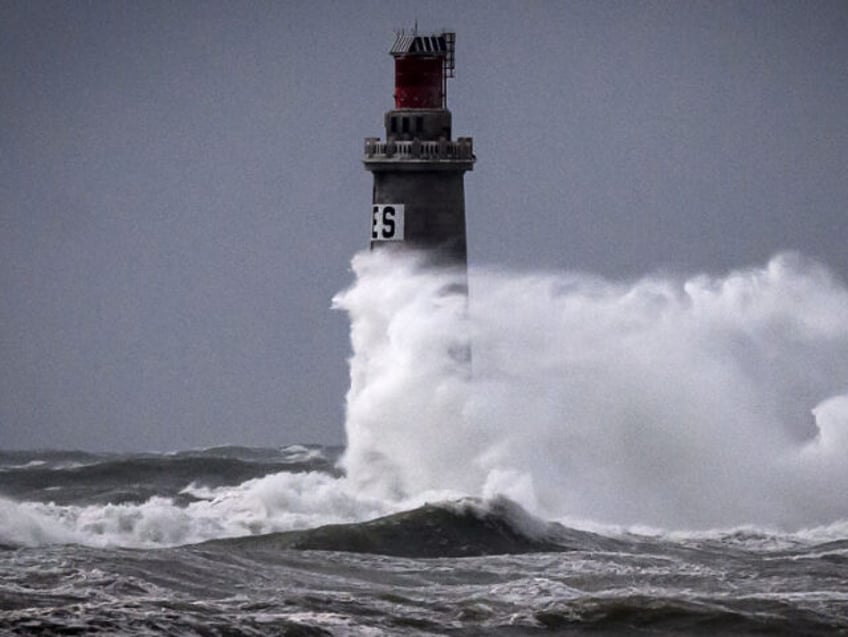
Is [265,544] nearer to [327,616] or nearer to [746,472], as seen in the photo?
[327,616]

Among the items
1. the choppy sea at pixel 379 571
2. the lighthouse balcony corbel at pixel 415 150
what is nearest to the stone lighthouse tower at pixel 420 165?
the lighthouse balcony corbel at pixel 415 150

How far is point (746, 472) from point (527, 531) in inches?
399

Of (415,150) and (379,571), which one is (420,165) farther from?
(379,571)

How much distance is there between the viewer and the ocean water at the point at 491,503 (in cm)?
3553

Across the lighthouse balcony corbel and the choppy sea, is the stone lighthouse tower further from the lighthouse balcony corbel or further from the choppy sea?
the choppy sea

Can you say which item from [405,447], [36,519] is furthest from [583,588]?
[405,447]

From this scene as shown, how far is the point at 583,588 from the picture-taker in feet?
126

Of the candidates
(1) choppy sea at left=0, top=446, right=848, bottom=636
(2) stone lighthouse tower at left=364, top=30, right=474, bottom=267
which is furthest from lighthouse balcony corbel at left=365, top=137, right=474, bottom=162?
(1) choppy sea at left=0, top=446, right=848, bottom=636

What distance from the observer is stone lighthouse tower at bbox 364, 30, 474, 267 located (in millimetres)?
52438

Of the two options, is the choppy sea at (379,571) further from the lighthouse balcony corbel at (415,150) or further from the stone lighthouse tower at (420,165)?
the lighthouse balcony corbel at (415,150)

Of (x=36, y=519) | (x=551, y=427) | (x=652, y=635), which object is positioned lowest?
(x=652, y=635)

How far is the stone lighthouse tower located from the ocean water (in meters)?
0.92

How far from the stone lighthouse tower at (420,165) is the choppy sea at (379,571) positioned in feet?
17.8

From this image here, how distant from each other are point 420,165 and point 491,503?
26.6ft
